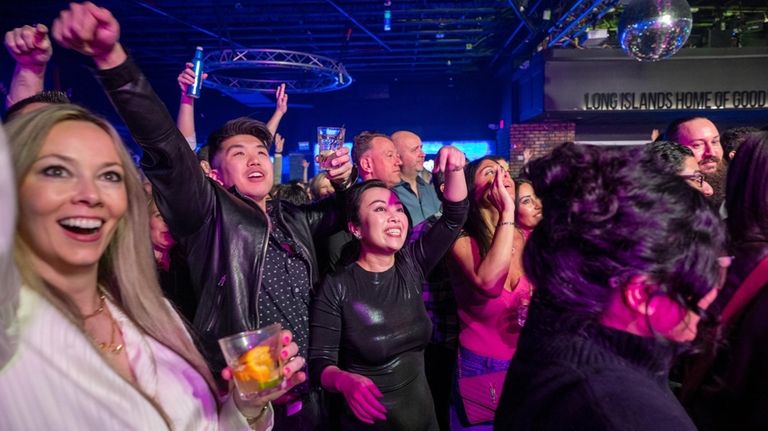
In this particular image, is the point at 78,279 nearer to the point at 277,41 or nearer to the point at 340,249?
the point at 340,249

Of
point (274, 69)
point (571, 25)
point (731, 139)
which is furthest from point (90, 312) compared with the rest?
point (274, 69)

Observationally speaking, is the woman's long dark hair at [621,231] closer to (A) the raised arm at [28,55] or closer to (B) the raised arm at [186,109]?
(A) the raised arm at [28,55]

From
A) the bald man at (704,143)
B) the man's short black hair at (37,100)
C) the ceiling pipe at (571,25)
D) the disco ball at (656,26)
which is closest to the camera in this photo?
the man's short black hair at (37,100)

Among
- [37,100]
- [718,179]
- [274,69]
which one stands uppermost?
[274,69]

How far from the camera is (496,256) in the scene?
228 centimetres

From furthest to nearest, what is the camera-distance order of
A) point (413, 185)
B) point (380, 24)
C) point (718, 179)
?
point (380, 24) → point (413, 185) → point (718, 179)

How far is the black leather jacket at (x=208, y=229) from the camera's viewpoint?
1476 millimetres

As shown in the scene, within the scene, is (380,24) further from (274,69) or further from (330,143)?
(330,143)

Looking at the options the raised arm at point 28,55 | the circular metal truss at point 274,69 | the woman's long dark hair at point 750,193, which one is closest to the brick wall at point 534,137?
the circular metal truss at point 274,69

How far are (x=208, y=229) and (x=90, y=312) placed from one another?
0.59 meters

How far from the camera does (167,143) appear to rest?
1466 millimetres

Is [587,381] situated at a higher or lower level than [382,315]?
higher

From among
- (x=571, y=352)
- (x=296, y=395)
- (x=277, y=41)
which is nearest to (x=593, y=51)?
(x=277, y=41)

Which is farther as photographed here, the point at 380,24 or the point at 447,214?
the point at 380,24
